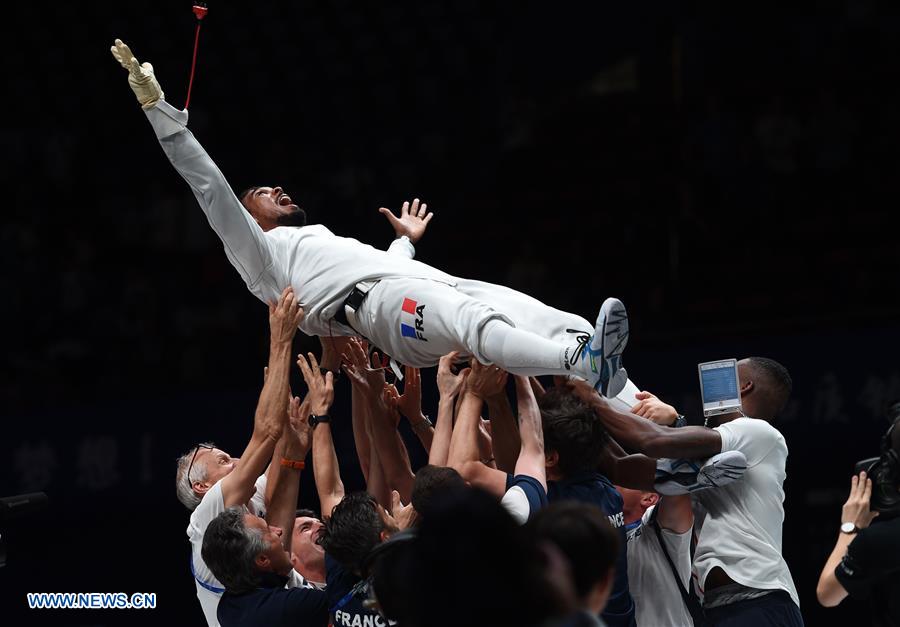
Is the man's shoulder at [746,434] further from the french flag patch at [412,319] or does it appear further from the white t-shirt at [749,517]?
the french flag patch at [412,319]

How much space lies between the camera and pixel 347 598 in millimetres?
3281

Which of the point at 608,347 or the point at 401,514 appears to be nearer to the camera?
the point at 608,347

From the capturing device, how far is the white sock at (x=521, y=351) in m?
3.29

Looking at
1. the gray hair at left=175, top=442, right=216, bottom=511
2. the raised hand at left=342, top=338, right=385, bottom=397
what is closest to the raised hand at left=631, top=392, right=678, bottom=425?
the raised hand at left=342, top=338, right=385, bottom=397

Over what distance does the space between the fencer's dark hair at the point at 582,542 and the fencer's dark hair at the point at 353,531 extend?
1.13m

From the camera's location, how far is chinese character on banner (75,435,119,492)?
684cm

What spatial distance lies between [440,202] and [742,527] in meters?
5.20

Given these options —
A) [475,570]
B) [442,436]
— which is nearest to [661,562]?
[442,436]

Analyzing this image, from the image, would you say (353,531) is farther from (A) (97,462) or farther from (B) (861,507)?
(A) (97,462)

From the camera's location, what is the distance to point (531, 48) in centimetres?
951

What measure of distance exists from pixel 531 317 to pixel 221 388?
11.5 feet

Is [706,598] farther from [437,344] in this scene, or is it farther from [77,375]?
[77,375]

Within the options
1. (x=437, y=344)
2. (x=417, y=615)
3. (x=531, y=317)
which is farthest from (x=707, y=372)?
(x=417, y=615)

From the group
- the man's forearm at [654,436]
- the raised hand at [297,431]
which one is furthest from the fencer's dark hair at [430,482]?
the raised hand at [297,431]
